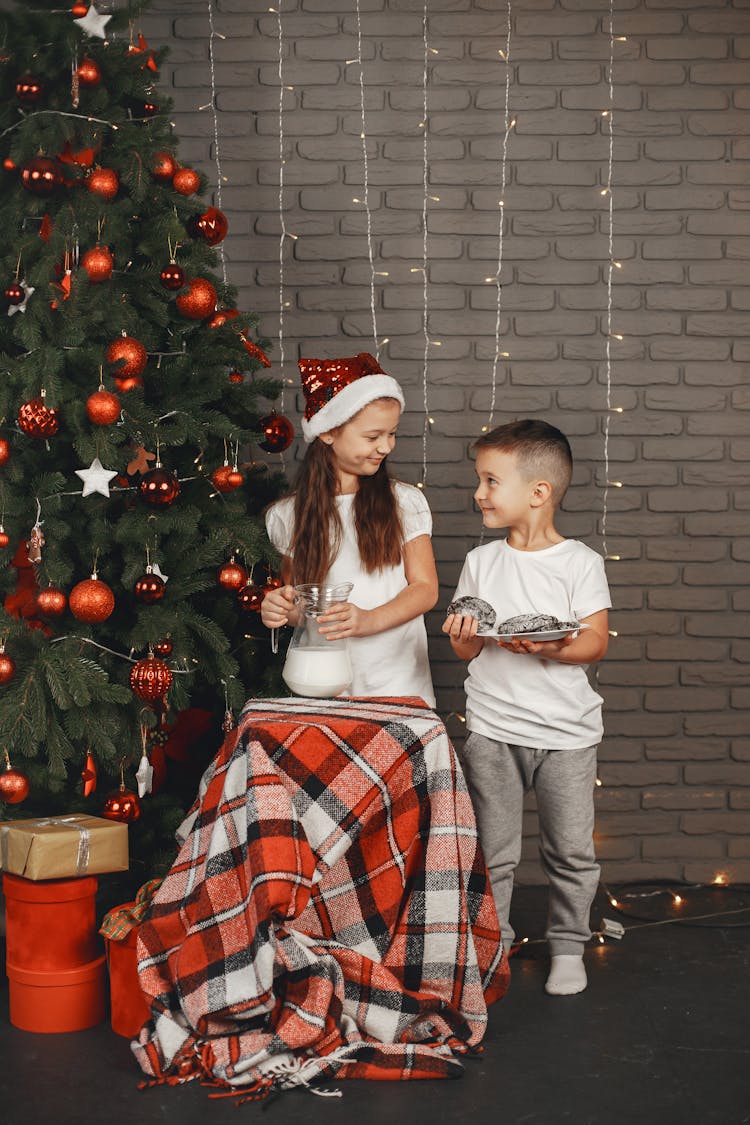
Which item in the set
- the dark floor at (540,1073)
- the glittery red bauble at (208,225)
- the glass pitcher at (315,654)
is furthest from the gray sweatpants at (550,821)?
the glittery red bauble at (208,225)

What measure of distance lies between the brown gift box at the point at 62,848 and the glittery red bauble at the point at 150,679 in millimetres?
301

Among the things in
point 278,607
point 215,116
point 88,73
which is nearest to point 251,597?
point 278,607

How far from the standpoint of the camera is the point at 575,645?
2689 millimetres

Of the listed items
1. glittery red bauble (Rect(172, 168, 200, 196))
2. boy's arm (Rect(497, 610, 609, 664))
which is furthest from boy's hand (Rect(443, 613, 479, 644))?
glittery red bauble (Rect(172, 168, 200, 196))

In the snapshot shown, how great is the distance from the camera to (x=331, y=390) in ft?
9.42

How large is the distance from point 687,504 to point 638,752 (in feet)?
2.64

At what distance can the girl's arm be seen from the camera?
2.49 metres

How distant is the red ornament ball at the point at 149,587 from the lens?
2.57 meters

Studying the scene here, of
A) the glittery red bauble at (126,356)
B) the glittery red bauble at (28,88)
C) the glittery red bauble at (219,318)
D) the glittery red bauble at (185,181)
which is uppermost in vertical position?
the glittery red bauble at (28,88)

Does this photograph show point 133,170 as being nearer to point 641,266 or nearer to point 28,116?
point 28,116

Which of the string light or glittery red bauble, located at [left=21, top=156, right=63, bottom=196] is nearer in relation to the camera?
glittery red bauble, located at [left=21, top=156, right=63, bottom=196]

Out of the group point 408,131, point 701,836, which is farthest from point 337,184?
point 701,836

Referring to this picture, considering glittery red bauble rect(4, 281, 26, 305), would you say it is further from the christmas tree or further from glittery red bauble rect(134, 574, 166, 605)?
glittery red bauble rect(134, 574, 166, 605)

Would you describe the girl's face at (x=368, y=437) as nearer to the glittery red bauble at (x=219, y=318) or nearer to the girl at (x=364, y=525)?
the girl at (x=364, y=525)
